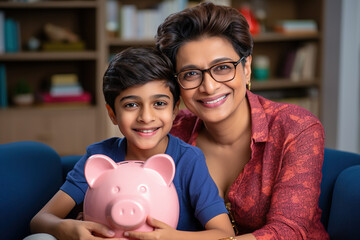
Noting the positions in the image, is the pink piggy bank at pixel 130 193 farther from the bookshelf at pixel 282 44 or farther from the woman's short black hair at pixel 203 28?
the bookshelf at pixel 282 44

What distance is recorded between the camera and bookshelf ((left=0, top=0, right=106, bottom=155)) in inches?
147

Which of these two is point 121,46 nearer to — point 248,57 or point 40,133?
point 40,133

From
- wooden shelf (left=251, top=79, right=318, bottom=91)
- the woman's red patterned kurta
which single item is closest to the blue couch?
the woman's red patterned kurta

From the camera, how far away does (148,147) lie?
1437 mm

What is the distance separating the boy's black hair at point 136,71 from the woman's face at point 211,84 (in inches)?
Answer: 4.9

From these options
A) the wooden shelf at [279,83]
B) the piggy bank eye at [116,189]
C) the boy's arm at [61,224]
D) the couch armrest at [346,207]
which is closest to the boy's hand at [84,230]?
the boy's arm at [61,224]

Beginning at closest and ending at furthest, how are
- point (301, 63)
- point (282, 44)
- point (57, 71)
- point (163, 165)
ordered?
point (163, 165) → point (57, 71) → point (301, 63) → point (282, 44)

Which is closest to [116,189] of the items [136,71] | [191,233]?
[191,233]

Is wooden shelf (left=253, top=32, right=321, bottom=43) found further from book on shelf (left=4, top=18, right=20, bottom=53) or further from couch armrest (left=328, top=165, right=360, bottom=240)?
couch armrest (left=328, top=165, right=360, bottom=240)

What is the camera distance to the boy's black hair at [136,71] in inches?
55.4

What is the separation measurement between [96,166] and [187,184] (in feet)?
1.03

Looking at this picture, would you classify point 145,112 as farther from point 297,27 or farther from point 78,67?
point 297,27

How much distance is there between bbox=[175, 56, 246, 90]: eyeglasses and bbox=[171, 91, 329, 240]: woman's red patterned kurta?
205 millimetres

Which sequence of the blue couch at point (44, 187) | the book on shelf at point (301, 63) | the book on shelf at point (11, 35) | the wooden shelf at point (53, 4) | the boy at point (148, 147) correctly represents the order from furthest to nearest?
the book on shelf at point (301, 63)
the book on shelf at point (11, 35)
the wooden shelf at point (53, 4)
the blue couch at point (44, 187)
the boy at point (148, 147)
